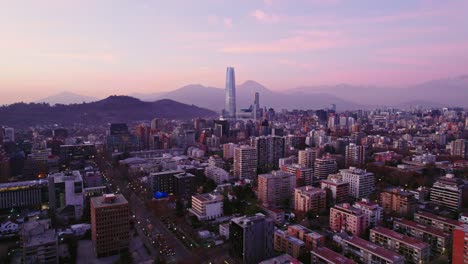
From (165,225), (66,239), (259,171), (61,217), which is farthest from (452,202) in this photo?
(61,217)

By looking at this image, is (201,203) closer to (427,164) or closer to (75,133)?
(427,164)

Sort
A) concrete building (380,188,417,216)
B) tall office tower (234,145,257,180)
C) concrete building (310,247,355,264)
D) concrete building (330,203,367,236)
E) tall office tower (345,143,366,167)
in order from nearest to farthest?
concrete building (310,247,355,264)
concrete building (330,203,367,236)
concrete building (380,188,417,216)
tall office tower (234,145,257,180)
tall office tower (345,143,366,167)

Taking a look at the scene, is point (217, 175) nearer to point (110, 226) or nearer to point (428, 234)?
point (110, 226)

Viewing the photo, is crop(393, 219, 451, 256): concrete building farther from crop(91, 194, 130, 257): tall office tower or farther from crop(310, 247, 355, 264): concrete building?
crop(91, 194, 130, 257): tall office tower

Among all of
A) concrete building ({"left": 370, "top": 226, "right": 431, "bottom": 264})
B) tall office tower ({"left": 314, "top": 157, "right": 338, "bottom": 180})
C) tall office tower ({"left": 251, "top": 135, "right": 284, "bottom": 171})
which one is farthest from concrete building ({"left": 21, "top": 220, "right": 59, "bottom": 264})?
tall office tower ({"left": 251, "top": 135, "right": 284, "bottom": 171})

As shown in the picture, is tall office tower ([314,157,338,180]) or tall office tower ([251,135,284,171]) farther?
tall office tower ([251,135,284,171])

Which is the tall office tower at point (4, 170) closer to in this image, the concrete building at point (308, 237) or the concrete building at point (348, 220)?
the concrete building at point (308, 237)

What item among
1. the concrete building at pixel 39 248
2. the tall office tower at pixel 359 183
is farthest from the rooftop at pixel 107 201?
the tall office tower at pixel 359 183
